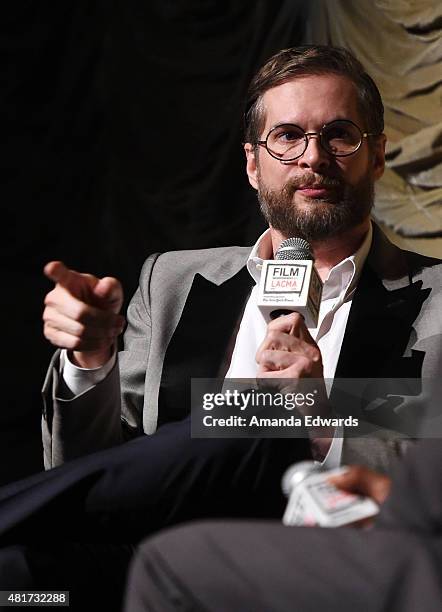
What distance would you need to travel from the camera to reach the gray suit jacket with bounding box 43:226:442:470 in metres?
2.00

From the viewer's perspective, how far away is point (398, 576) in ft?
2.86

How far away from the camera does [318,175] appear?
2.30m

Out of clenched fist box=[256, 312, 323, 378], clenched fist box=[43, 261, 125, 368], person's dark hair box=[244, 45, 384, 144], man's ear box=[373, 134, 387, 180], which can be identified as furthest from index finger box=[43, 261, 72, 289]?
man's ear box=[373, 134, 387, 180]

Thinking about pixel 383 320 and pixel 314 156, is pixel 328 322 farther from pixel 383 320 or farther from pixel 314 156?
pixel 314 156

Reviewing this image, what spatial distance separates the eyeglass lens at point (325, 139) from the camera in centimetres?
228

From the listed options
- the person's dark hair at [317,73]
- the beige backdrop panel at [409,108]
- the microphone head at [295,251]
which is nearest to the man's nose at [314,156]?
the person's dark hair at [317,73]

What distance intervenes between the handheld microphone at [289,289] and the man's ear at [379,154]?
71 centimetres

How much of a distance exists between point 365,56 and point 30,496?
2224mm

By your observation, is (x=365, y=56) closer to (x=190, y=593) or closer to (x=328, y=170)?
(x=328, y=170)

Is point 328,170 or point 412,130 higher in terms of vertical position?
point 412,130

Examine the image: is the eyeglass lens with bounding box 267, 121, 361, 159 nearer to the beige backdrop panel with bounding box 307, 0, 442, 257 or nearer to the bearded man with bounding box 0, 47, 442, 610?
the bearded man with bounding box 0, 47, 442, 610

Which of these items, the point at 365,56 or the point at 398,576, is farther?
the point at 365,56

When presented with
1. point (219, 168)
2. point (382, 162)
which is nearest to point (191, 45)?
point (219, 168)

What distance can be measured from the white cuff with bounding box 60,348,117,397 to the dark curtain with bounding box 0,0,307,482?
143 centimetres
